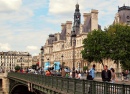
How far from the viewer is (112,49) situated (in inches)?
3009

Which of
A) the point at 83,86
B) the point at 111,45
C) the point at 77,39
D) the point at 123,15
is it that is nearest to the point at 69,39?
the point at 77,39

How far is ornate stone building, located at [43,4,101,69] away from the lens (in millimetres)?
134875

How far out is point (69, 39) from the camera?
15788 centimetres

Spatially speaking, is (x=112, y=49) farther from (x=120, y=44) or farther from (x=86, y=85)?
(x=86, y=85)

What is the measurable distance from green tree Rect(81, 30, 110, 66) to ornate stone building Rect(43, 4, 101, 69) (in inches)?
1200

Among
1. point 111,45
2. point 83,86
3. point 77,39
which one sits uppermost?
point 77,39

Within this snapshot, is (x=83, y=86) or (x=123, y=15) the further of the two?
(x=123, y=15)

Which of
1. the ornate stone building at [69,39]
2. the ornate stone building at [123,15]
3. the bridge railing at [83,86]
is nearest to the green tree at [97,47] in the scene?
the ornate stone building at [123,15]

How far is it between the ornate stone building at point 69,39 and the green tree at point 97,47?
30477mm

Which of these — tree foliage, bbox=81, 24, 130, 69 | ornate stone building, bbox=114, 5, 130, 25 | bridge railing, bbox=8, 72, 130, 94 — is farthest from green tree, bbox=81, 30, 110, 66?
bridge railing, bbox=8, 72, 130, 94

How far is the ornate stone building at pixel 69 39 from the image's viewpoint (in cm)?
13488

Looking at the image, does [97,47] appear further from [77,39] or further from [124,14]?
[77,39]

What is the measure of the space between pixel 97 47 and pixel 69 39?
250 ft

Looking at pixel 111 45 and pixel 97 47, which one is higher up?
pixel 111 45
